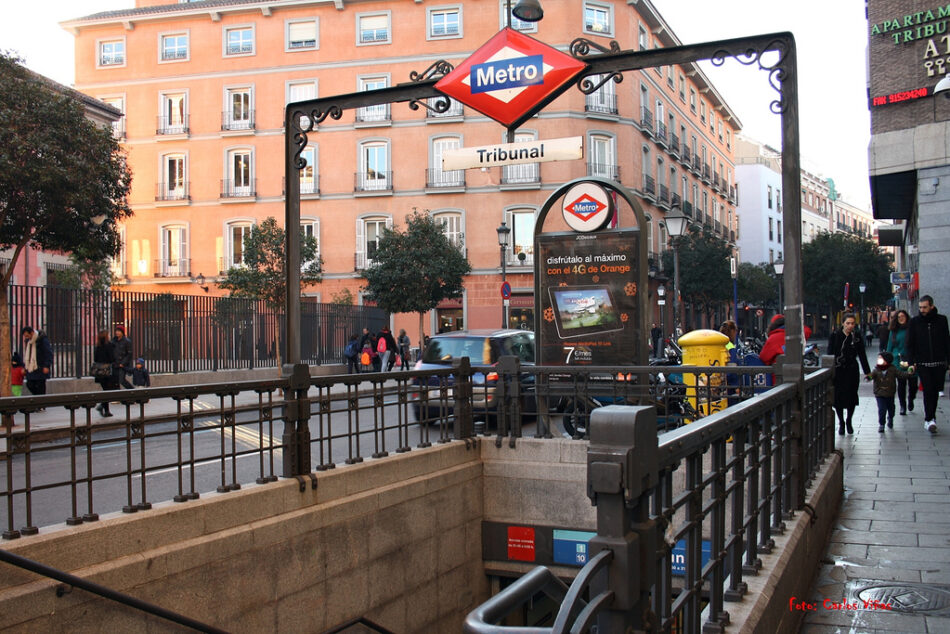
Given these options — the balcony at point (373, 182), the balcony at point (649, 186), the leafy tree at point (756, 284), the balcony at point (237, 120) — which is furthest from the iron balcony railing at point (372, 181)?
the leafy tree at point (756, 284)

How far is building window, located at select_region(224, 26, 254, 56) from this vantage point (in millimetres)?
42969

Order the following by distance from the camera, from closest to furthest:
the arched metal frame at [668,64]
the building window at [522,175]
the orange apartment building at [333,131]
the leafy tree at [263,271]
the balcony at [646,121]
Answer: the arched metal frame at [668,64], the leafy tree at [263,271], the building window at [522,175], the orange apartment building at [333,131], the balcony at [646,121]

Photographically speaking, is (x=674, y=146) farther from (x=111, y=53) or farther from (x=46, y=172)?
(x=46, y=172)

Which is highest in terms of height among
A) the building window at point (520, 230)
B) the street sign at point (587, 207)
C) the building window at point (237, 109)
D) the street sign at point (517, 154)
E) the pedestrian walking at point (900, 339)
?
the building window at point (237, 109)

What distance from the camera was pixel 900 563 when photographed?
5.45 metres

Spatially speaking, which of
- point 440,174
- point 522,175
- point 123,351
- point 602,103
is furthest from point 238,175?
point 123,351

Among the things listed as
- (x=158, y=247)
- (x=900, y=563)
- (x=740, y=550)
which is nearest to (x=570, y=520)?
(x=900, y=563)

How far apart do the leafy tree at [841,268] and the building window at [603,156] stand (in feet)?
78.1

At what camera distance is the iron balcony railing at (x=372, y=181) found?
4184 cm

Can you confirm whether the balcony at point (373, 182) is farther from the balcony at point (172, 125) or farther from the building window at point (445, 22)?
the balcony at point (172, 125)

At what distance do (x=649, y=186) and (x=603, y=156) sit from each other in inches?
177

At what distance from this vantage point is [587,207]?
10.2 metres

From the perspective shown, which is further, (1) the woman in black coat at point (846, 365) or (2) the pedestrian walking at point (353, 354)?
(2) the pedestrian walking at point (353, 354)

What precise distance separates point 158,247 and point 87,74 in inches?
387
